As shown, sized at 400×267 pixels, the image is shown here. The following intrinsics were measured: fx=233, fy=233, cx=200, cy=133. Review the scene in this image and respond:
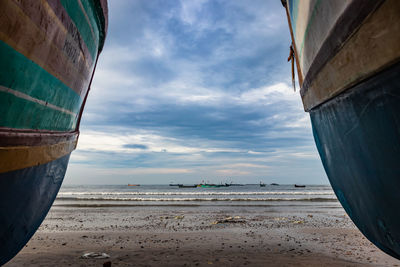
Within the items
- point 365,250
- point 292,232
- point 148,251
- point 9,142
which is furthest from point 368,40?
point 292,232

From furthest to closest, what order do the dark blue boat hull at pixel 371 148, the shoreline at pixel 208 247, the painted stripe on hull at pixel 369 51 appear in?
the shoreline at pixel 208 247
the dark blue boat hull at pixel 371 148
the painted stripe on hull at pixel 369 51

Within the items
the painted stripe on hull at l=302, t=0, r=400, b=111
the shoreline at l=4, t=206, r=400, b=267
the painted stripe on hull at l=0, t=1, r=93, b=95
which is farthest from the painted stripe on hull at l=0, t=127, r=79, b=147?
the shoreline at l=4, t=206, r=400, b=267

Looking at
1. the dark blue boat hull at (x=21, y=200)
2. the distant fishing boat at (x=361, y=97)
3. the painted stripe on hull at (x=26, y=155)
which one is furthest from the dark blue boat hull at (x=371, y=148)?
the dark blue boat hull at (x=21, y=200)

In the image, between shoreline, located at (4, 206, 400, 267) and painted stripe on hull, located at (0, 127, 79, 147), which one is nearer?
painted stripe on hull, located at (0, 127, 79, 147)

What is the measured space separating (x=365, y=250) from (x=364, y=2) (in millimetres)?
7224

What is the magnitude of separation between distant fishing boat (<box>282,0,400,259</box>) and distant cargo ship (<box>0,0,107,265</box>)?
2.29 meters

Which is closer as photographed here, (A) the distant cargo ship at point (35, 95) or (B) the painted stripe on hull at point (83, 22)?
(A) the distant cargo ship at point (35, 95)

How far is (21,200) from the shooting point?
2.36 metres

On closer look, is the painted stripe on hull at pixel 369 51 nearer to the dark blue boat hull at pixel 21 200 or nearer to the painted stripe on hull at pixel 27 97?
the painted stripe on hull at pixel 27 97

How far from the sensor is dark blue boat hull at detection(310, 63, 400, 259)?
135 cm

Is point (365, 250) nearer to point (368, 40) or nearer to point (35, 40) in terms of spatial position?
point (368, 40)

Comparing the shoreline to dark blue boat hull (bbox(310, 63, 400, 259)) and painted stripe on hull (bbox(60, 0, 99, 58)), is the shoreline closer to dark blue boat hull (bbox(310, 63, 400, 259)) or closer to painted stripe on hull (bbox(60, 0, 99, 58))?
dark blue boat hull (bbox(310, 63, 400, 259))

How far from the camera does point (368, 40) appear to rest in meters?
1.29

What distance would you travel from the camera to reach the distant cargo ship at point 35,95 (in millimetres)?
1778
